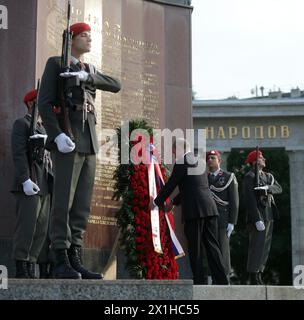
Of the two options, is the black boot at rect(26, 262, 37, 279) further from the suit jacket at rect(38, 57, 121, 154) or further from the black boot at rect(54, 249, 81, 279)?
the suit jacket at rect(38, 57, 121, 154)

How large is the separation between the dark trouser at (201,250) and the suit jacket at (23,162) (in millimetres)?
2339

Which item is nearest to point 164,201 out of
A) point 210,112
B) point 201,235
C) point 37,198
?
point 201,235

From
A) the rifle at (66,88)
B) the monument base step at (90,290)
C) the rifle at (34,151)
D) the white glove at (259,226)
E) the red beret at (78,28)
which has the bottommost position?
the monument base step at (90,290)

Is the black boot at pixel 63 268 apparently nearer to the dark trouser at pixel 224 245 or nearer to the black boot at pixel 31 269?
the black boot at pixel 31 269

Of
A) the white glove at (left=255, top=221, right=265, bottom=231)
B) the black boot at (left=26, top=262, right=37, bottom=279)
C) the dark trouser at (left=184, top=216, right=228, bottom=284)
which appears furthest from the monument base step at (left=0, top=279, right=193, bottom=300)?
the white glove at (left=255, top=221, right=265, bottom=231)

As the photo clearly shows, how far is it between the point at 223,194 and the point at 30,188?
5.23m

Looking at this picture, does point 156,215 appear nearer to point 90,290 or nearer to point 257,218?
point 257,218

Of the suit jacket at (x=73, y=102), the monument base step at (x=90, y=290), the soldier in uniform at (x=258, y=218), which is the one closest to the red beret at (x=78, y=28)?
the suit jacket at (x=73, y=102)

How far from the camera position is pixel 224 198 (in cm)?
1552

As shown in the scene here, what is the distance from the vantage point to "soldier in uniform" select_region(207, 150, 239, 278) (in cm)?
1533

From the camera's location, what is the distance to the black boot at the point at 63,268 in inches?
366

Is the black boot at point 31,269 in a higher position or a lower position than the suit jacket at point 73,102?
lower

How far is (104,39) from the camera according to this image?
600 inches

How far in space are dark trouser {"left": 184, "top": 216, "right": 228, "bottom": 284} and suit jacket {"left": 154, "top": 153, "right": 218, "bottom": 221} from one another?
0.13 m
